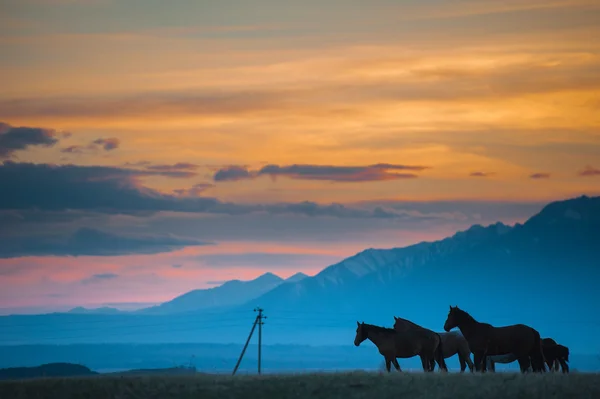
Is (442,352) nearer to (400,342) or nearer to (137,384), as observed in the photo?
(400,342)

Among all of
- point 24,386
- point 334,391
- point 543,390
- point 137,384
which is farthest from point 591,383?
point 24,386

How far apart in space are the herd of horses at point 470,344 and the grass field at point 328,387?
11.2 ft

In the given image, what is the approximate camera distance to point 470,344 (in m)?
58.9

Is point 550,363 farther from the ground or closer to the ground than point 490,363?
closer to the ground

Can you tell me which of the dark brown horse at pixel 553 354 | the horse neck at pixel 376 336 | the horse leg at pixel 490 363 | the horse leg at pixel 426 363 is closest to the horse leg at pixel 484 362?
the horse leg at pixel 490 363

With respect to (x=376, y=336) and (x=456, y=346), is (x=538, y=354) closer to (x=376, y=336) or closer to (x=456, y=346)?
(x=456, y=346)

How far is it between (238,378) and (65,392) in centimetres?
778

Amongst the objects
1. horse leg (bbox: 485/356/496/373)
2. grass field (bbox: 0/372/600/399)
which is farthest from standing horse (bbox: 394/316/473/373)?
grass field (bbox: 0/372/600/399)

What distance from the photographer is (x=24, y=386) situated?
57500 millimetres

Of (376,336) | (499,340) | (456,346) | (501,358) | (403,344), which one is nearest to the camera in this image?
(499,340)

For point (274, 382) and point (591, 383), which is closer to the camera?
point (591, 383)

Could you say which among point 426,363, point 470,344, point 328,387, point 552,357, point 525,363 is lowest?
point 328,387

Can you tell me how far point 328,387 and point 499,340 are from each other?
9513 mm

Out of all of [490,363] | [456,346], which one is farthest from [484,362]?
[456,346]
